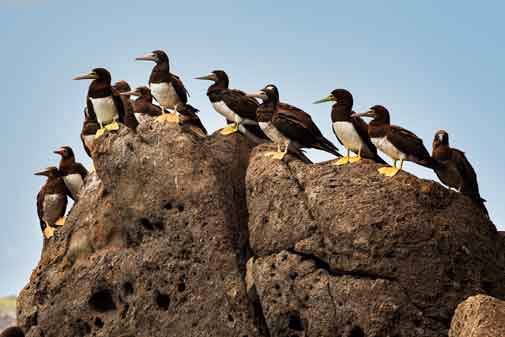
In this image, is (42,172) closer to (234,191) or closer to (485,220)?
(234,191)

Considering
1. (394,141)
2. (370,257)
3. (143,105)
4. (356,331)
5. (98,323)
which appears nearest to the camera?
(356,331)

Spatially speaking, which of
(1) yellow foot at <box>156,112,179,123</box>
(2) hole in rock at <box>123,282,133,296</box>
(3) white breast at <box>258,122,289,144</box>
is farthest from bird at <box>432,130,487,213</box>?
(2) hole in rock at <box>123,282,133,296</box>

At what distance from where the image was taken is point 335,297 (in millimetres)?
19719

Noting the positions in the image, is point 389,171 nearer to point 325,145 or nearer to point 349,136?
point 349,136

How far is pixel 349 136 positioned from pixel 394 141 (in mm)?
951

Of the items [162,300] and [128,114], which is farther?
[128,114]

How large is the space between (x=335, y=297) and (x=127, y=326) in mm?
4537

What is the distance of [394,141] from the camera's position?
20.9 meters

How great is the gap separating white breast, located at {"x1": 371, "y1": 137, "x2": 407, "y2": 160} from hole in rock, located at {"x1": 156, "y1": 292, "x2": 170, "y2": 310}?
489 cm

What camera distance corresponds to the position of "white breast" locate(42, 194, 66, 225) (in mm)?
26281

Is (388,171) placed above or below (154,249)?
above

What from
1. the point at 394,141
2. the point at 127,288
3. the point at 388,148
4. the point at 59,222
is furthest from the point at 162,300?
the point at 59,222

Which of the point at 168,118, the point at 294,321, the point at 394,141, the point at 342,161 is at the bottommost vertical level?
the point at 294,321

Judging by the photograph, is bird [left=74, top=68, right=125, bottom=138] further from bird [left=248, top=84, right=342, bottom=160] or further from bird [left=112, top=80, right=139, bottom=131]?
bird [left=248, top=84, right=342, bottom=160]
